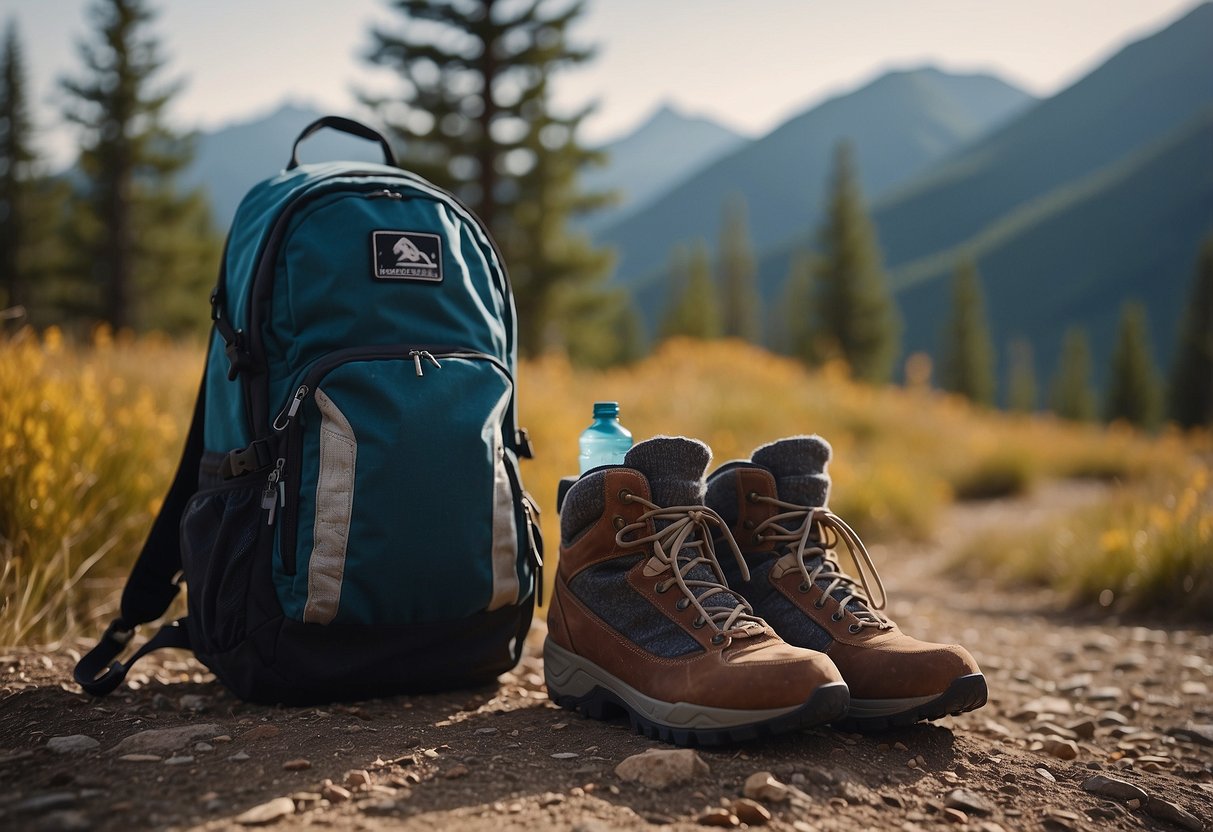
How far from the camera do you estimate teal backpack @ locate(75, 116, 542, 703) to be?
84.3 inches

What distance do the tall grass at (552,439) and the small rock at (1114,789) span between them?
2.42m

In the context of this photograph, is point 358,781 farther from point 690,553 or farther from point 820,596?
point 820,596

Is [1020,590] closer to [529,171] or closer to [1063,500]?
[1063,500]

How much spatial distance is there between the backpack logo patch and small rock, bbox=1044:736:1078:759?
6.49ft

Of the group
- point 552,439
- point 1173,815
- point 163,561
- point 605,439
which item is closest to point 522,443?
point 605,439

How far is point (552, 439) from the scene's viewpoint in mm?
5508

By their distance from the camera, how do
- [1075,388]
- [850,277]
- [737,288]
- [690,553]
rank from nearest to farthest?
[690,553], [850,277], [1075,388], [737,288]

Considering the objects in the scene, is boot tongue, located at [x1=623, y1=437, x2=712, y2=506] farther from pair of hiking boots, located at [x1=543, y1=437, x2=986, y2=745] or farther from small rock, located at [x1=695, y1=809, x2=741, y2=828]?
small rock, located at [x1=695, y1=809, x2=741, y2=828]

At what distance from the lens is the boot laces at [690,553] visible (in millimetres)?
1976

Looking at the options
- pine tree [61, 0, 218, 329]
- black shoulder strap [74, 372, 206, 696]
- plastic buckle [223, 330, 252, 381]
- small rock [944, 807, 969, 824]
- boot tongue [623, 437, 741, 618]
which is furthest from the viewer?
pine tree [61, 0, 218, 329]

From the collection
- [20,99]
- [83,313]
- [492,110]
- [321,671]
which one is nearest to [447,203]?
[321,671]

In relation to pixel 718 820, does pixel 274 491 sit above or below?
above

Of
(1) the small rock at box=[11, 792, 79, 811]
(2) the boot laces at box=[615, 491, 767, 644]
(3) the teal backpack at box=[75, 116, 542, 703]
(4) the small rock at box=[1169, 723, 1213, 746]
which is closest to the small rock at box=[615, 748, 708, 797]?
(2) the boot laces at box=[615, 491, 767, 644]

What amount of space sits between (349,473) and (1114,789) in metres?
1.83
